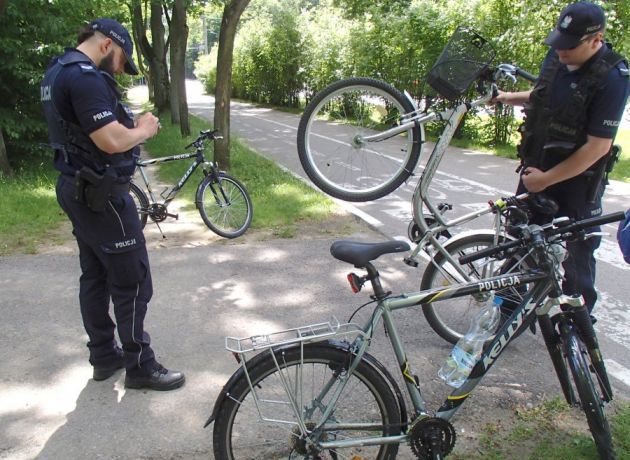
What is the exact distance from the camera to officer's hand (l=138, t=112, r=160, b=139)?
3109 millimetres

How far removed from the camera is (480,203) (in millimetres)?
8297

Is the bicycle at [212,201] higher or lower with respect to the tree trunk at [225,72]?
lower

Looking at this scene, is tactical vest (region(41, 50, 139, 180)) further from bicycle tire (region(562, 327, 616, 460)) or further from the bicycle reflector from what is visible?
bicycle tire (region(562, 327, 616, 460))

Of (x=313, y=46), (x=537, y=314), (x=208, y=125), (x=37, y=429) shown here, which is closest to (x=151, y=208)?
(x=37, y=429)

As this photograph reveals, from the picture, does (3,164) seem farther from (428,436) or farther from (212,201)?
(428,436)

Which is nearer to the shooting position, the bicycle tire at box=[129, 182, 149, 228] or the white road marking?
the white road marking

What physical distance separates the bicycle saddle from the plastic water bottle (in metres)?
0.65

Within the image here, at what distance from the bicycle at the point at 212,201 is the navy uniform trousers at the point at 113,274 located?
329cm

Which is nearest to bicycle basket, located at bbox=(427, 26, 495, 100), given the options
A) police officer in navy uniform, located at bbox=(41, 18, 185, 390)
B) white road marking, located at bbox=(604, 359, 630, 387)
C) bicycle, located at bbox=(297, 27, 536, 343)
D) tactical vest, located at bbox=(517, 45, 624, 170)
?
bicycle, located at bbox=(297, 27, 536, 343)

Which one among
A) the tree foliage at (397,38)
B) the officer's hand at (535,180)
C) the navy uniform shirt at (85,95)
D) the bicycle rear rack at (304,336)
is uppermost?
the tree foliage at (397,38)

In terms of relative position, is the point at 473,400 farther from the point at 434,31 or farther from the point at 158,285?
the point at 434,31

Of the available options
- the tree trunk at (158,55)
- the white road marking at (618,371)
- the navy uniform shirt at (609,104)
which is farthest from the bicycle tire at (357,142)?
the tree trunk at (158,55)

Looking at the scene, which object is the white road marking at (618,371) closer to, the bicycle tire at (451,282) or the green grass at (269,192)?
the bicycle tire at (451,282)

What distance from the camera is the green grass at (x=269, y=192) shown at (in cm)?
735
